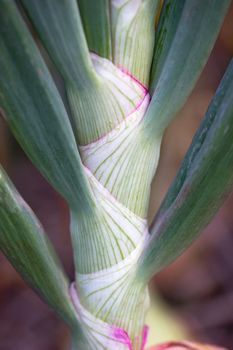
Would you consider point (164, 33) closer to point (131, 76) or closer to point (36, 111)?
point (131, 76)

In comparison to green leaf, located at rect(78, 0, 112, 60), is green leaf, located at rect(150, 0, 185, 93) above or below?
below

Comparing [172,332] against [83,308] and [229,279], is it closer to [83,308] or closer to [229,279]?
[229,279]

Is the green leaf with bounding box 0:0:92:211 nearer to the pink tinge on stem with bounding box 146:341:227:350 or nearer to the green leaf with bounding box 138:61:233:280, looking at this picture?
the green leaf with bounding box 138:61:233:280

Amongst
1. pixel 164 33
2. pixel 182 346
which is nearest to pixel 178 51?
pixel 164 33

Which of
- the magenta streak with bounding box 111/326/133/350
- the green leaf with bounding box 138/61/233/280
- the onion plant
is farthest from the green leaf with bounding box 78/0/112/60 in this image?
the magenta streak with bounding box 111/326/133/350

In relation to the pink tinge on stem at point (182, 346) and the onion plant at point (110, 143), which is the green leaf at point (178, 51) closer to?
the onion plant at point (110, 143)

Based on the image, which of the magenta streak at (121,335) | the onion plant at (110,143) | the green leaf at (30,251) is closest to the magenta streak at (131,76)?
the onion plant at (110,143)

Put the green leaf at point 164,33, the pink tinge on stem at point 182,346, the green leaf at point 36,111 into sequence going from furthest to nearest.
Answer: the pink tinge on stem at point 182,346 → the green leaf at point 164,33 → the green leaf at point 36,111
